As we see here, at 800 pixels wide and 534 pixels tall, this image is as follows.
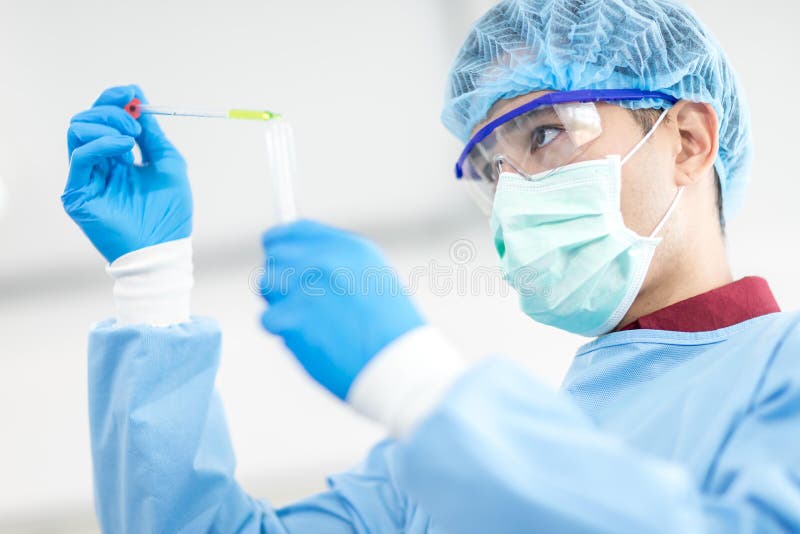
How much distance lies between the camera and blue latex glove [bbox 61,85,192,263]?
1.10 meters

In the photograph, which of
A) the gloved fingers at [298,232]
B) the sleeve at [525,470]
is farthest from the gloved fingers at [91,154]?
the sleeve at [525,470]

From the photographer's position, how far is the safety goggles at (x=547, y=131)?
115cm

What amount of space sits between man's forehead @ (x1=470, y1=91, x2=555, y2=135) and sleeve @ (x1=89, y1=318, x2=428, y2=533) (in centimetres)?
61

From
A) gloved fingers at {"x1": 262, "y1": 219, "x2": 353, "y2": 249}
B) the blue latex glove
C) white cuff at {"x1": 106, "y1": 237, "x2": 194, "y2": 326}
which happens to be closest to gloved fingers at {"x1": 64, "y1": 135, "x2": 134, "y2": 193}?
the blue latex glove

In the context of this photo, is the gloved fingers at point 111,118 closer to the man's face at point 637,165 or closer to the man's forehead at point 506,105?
the man's forehead at point 506,105

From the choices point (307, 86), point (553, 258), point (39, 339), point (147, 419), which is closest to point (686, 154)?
point (553, 258)

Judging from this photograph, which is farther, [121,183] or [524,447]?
[121,183]

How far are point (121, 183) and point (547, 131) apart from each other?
724 mm

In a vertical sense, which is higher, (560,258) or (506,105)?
(506,105)

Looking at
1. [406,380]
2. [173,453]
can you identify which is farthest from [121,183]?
[406,380]

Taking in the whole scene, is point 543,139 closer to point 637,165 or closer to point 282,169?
point 637,165

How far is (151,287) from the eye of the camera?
1.10 m

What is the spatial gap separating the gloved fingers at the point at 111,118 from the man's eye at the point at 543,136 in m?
0.67

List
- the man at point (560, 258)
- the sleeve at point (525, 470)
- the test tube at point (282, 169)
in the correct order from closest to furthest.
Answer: the sleeve at point (525, 470) → the test tube at point (282, 169) → the man at point (560, 258)
